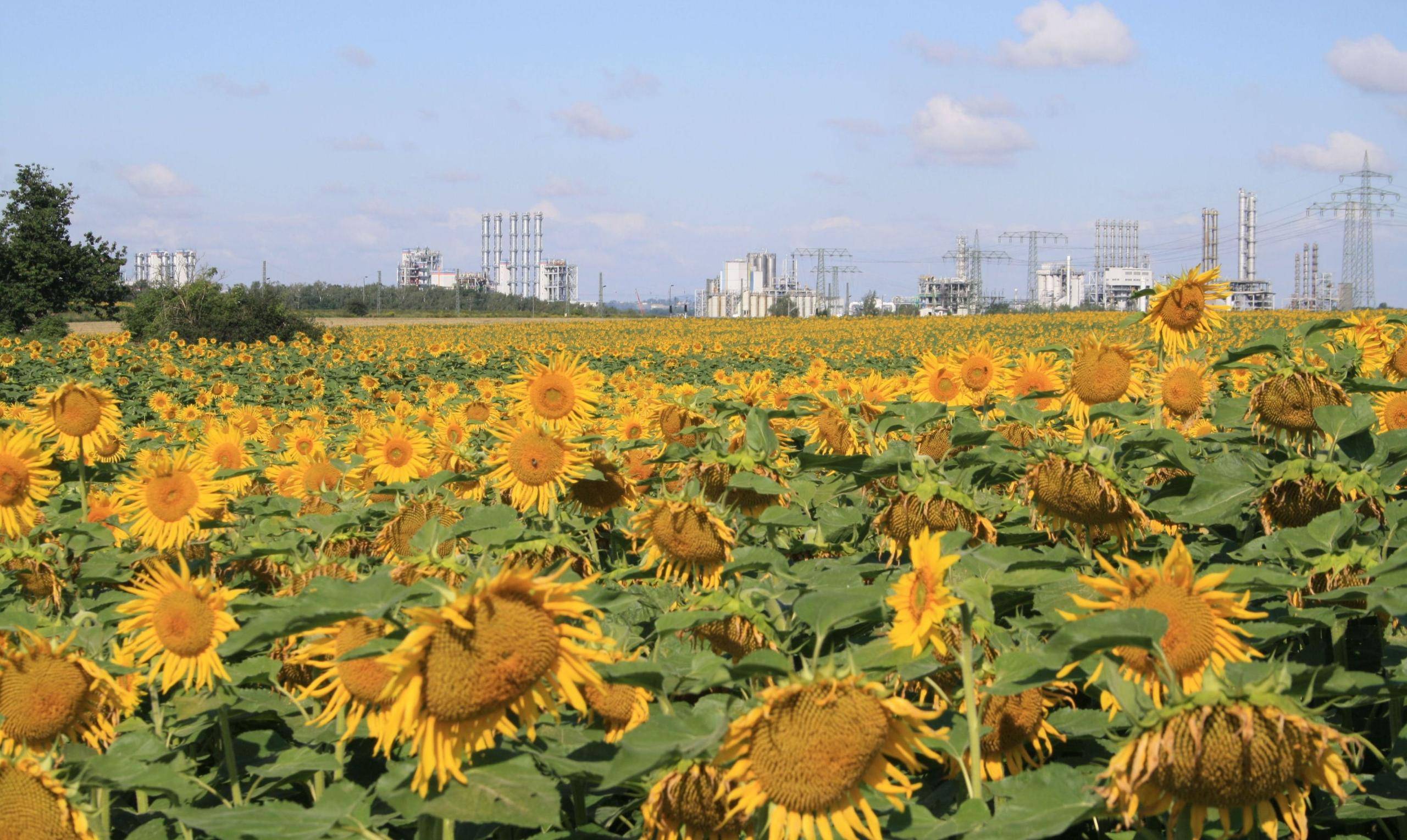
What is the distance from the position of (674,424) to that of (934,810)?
6.88 ft

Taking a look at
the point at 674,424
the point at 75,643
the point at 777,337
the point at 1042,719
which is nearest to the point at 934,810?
the point at 1042,719

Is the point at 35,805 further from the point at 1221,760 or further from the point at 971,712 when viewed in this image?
the point at 1221,760

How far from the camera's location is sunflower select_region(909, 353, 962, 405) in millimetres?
4957

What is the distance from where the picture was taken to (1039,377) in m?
4.46

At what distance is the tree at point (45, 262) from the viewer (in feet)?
179

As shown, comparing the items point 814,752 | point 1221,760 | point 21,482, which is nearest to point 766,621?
point 814,752

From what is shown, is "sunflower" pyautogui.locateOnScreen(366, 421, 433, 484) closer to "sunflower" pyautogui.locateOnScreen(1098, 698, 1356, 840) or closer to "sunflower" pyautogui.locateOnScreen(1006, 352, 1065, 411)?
"sunflower" pyautogui.locateOnScreen(1006, 352, 1065, 411)

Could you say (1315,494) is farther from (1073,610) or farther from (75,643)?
(75,643)

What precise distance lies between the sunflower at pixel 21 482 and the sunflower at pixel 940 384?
3350mm

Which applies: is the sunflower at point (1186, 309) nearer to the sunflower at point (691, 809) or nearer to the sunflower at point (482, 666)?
the sunflower at point (691, 809)

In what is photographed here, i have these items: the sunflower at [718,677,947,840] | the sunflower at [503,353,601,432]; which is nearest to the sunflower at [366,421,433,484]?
the sunflower at [503,353,601,432]

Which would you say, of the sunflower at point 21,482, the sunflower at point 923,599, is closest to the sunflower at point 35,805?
the sunflower at point 923,599

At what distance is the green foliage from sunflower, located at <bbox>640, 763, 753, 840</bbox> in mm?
33608

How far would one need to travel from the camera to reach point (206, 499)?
147 inches
